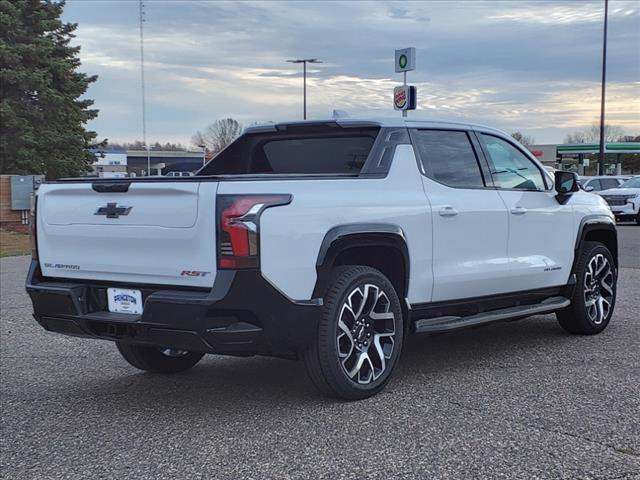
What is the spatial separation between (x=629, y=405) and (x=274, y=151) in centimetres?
323

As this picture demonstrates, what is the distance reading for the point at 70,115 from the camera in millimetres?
32250

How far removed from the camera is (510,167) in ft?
20.4

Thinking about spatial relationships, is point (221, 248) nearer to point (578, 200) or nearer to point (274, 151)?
point (274, 151)

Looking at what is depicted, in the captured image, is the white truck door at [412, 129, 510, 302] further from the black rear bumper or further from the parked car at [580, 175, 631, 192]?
the parked car at [580, 175, 631, 192]

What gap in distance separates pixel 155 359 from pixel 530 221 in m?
3.19

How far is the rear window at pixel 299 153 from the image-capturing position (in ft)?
18.4

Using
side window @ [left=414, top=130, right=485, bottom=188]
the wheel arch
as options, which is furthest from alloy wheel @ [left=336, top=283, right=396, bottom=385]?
the wheel arch

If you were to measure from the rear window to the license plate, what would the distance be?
1.82 meters

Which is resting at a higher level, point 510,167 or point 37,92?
point 37,92

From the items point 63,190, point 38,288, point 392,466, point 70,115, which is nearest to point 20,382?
point 38,288

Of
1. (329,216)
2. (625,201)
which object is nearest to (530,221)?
(329,216)

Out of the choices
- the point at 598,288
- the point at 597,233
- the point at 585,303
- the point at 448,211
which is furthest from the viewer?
the point at 597,233

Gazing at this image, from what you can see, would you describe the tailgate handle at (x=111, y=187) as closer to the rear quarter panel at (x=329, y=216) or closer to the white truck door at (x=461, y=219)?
the rear quarter panel at (x=329, y=216)

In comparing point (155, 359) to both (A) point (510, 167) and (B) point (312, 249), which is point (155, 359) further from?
(A) point (510, 167)
